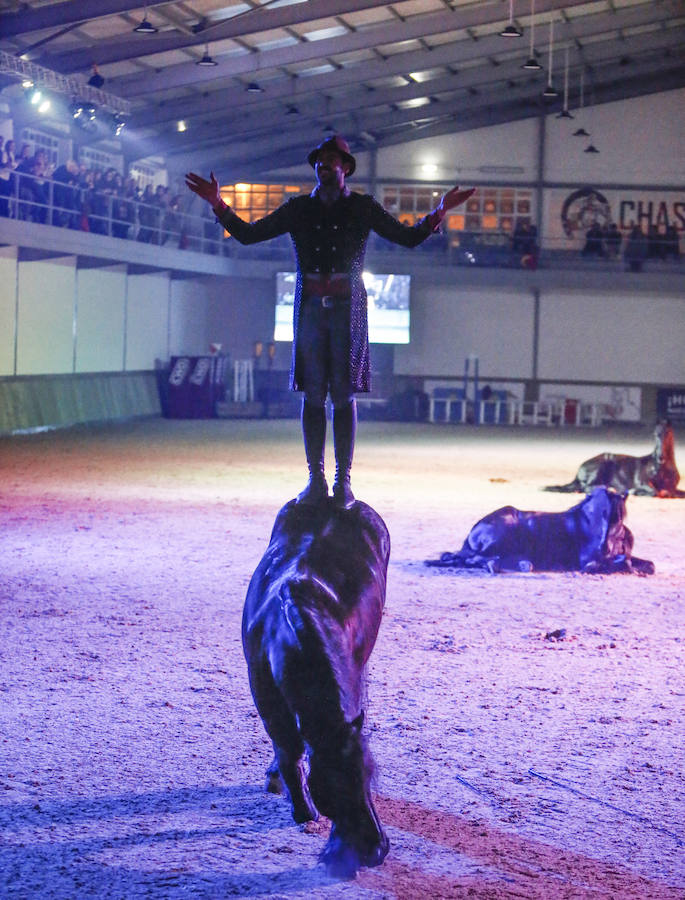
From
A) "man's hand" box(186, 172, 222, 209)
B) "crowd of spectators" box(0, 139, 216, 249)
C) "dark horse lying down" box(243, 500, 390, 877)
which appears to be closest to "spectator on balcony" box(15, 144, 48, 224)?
"crowd of spectators" box(0, 139, 216, 249)

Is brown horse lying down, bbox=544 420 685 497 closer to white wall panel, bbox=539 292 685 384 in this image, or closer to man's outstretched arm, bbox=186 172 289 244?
man's outstretched arm, bbox=186 172 289 244

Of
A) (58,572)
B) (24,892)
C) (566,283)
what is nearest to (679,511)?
(58,572)

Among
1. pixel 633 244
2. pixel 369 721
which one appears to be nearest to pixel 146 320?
pixel 633 244

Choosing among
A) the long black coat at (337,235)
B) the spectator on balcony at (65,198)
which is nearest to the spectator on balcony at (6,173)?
the spectator on balcony at (65,198)

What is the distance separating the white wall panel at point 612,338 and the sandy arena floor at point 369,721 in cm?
2493

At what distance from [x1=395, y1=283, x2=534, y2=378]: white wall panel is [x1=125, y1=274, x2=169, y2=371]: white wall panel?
765 centimetres

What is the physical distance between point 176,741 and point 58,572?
208 inches

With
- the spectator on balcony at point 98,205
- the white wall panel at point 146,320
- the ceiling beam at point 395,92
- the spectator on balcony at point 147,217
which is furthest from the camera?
the white wall panel at point 146,320

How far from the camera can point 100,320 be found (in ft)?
103

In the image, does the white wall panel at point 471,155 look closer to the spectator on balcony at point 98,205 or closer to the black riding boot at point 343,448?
the spectator on balcony at point 98,205

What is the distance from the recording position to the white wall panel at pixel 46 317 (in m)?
27.0

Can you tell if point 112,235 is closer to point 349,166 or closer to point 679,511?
point 679,511

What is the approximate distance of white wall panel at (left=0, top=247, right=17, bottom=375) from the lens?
25875 mm

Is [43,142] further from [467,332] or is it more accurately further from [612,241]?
[612,241]
